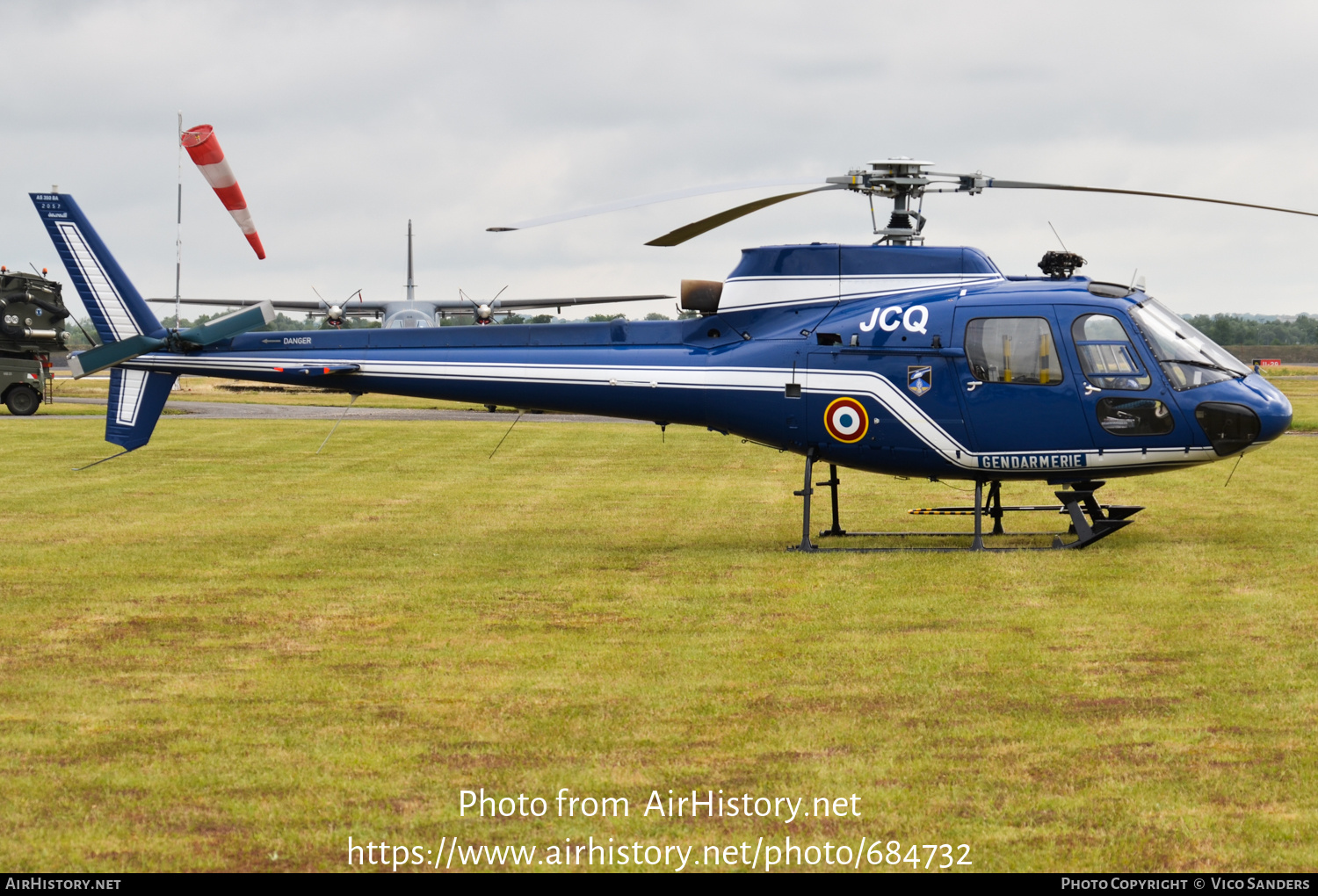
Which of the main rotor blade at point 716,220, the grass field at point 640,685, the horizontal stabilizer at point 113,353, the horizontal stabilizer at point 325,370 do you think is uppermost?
the main rotor blade at point 716,220

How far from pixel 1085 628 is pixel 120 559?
31.9 feet

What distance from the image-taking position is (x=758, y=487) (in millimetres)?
20578

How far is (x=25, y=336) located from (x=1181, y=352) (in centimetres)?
3561

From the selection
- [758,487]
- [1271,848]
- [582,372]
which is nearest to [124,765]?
[1271,848]

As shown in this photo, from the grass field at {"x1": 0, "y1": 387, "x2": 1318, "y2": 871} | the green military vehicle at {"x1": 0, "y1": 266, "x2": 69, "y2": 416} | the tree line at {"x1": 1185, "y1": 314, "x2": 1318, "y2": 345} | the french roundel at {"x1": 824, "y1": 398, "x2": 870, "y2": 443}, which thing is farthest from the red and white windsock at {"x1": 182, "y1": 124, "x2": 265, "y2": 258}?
the tree line at {"x1": 1185, "y1": 314, "x2": 1318, "y2": 345}

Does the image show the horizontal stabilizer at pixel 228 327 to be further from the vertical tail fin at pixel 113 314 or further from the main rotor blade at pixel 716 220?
the main rotor blade at pixel 716 220

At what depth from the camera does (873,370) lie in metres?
13.6

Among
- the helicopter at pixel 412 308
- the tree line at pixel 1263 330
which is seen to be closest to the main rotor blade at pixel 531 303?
the helicopter at pixel 412 308

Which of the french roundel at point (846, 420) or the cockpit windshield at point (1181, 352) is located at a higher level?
the cockpit windshield at point (1181, 352)

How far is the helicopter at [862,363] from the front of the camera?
1304 cm

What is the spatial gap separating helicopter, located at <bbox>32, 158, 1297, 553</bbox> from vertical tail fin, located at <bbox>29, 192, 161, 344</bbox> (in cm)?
2

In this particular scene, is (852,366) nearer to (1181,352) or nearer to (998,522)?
(998,522)

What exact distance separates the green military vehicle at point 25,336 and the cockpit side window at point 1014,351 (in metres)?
33.0

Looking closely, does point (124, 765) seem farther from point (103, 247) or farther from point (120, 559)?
point (103, 247)
